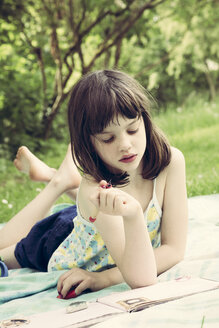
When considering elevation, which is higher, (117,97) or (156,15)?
(156,15)

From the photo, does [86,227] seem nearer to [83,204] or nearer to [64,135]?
[83,204]

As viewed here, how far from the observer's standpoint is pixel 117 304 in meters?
1.49

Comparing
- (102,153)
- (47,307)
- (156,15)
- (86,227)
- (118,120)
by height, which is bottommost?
(47,307)

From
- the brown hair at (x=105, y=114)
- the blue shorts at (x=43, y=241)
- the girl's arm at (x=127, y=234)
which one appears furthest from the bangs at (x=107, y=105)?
the blue shorts at (x=43, y=241)

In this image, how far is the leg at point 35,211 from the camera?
260 cm

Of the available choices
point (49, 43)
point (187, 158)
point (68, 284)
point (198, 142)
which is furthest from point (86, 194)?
point (49, 43)

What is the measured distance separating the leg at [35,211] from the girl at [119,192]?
0.43m

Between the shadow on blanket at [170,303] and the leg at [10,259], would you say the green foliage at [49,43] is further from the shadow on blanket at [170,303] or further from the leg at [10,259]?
the shadow on blanket at [170,303]

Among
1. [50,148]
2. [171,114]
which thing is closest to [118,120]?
[50,148]

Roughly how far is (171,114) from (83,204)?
602cm

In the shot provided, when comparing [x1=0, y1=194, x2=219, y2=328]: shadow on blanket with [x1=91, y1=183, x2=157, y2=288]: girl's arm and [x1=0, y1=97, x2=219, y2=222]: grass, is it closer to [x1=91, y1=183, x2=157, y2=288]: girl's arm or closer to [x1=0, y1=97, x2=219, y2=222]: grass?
[x1=91, y1=183, x2=157, y2=288]: girl's arm

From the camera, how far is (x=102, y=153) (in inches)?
71.4

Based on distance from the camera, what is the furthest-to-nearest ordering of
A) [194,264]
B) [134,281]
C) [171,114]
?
[171,114] < [194,264] < [134,281]

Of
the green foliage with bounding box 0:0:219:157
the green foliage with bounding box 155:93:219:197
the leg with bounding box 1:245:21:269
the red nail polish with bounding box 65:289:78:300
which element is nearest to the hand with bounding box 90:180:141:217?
the red nail polish with bounding box 65:289:78:300
